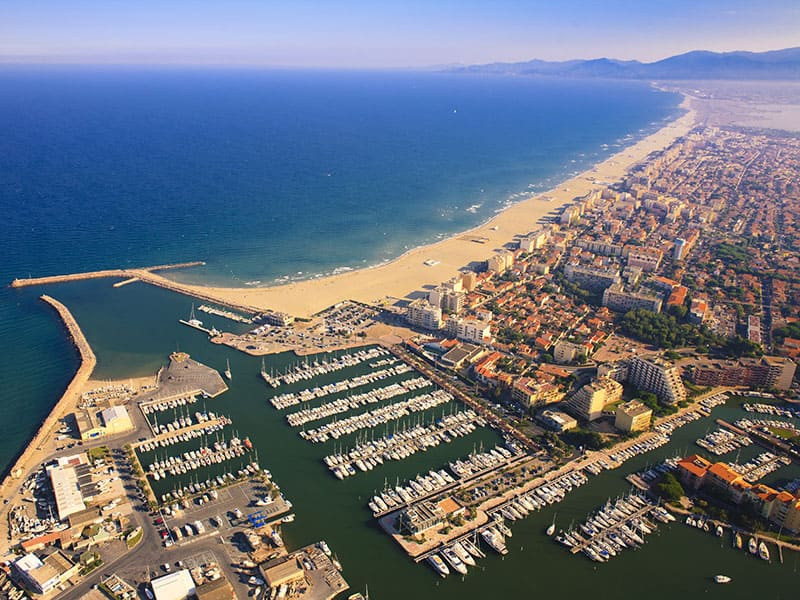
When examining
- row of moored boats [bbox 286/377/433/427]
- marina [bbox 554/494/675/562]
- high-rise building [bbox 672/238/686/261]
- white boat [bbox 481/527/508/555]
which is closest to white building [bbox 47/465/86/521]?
row of moored boats [bbox 286/377/433/427]

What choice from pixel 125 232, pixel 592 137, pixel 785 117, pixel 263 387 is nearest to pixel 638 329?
pixel 263 387

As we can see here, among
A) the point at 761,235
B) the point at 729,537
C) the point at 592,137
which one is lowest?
the point at 729,537

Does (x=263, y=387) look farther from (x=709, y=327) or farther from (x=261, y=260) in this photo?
(x=709, y=327)

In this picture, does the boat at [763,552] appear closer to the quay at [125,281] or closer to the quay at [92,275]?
the quay at [92,275]

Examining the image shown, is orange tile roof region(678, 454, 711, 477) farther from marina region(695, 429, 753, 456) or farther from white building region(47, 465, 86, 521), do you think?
white building region(47, 465, 86, 521)

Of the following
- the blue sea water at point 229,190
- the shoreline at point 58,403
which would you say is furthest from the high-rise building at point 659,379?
the shoreline at point 58,403
